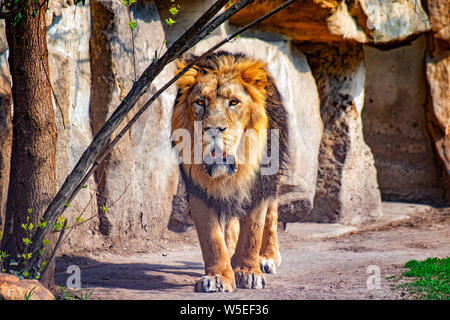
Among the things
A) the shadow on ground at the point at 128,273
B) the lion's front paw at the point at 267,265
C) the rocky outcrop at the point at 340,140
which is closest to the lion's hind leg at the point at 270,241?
the lion's front paw at the point at 267,265

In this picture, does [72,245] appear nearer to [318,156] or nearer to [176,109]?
[176,109]

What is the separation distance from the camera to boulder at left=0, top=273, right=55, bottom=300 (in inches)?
135

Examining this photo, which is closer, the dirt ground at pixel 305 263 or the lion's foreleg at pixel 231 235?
the dirt ground at pixel 305 263

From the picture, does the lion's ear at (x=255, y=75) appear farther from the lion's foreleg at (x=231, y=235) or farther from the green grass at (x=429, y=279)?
the green grass at (x=429, y=279)

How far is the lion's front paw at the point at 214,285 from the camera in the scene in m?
4.25

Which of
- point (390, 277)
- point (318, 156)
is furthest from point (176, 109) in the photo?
point (318, 156)

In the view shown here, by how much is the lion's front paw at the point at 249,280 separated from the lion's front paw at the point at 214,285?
0.20 metres

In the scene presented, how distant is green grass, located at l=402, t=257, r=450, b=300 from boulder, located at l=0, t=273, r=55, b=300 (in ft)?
7.41

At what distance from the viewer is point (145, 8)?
6402 millimetres

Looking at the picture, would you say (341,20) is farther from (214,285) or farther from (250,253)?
(214,285)

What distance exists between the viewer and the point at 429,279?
4500 mm

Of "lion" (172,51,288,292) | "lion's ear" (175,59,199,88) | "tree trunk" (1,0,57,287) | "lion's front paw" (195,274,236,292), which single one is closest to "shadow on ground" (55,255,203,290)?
"lion's front paw" (195,274,236,292)

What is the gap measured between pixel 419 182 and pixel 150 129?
15.1 ft
